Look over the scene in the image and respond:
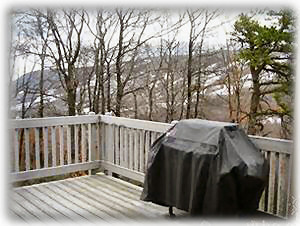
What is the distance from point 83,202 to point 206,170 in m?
1.33

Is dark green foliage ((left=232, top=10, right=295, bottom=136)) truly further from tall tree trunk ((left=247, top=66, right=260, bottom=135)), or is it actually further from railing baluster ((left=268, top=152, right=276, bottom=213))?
railing baluster ((left=268, top=152, right=276, bottom=213))

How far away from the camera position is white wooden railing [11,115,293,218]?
360 centimetres

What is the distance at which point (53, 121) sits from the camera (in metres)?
3.82

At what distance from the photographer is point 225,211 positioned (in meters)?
2.27

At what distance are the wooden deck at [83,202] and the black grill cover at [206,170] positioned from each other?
0.28m

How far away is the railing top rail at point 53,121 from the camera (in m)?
3.65

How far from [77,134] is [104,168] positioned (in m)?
0.53

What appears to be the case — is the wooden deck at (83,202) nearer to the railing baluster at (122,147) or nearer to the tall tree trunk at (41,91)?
the railing baluster at (122,147)

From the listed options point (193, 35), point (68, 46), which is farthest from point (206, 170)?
point (68, 46)

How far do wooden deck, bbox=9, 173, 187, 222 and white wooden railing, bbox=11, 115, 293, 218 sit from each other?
174 mm

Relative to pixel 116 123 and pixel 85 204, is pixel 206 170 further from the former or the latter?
pixel 116 123

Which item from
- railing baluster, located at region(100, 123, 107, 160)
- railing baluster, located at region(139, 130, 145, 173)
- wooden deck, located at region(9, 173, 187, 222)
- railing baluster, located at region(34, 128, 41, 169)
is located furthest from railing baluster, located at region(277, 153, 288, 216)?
railing baluster, located at region(34, 128, 41, 169)

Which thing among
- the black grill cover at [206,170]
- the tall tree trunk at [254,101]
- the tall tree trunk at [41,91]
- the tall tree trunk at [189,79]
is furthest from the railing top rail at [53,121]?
the tall tree trunk at [254,101]

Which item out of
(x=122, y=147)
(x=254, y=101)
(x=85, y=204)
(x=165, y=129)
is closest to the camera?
(x=85, y=204)
